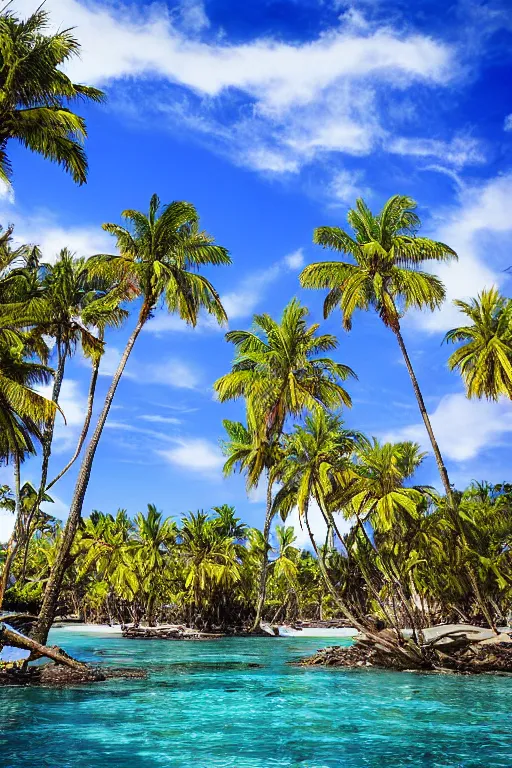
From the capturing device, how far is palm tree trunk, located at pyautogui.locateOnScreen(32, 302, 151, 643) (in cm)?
1686

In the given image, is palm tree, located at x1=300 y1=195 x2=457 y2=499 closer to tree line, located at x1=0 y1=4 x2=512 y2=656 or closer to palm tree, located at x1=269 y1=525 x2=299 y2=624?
tree line, located at x1=0 y1=4 x2=512 y2=656

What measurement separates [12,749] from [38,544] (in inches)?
2051

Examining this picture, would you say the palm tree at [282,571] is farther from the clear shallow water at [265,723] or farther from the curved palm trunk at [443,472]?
the clear shallow water at [265,723]

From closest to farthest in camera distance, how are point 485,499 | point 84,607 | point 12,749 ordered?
point 12,749 → point 485,499 → point 84,607

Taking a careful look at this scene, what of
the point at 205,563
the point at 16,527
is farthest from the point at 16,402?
the point at 205,563

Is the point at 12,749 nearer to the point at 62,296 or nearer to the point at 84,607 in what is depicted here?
the point at 62,296

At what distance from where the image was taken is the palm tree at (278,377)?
110 feet

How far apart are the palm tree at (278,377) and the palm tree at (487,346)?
10278 mm

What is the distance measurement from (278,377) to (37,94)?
73.1ft

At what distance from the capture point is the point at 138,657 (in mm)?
23906

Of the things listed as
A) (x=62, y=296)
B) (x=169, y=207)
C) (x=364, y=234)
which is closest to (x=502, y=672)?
(x=364, y=234)

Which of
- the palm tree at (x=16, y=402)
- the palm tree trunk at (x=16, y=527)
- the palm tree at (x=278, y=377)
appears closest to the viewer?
the palm tree trunk at (x=16, y=527)

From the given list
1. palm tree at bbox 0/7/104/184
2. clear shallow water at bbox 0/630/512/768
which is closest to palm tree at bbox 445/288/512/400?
clear shallow water at bbox 0/630/512/768

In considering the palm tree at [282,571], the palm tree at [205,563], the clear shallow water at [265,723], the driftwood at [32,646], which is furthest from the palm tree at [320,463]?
the palm tree at [282,571]
